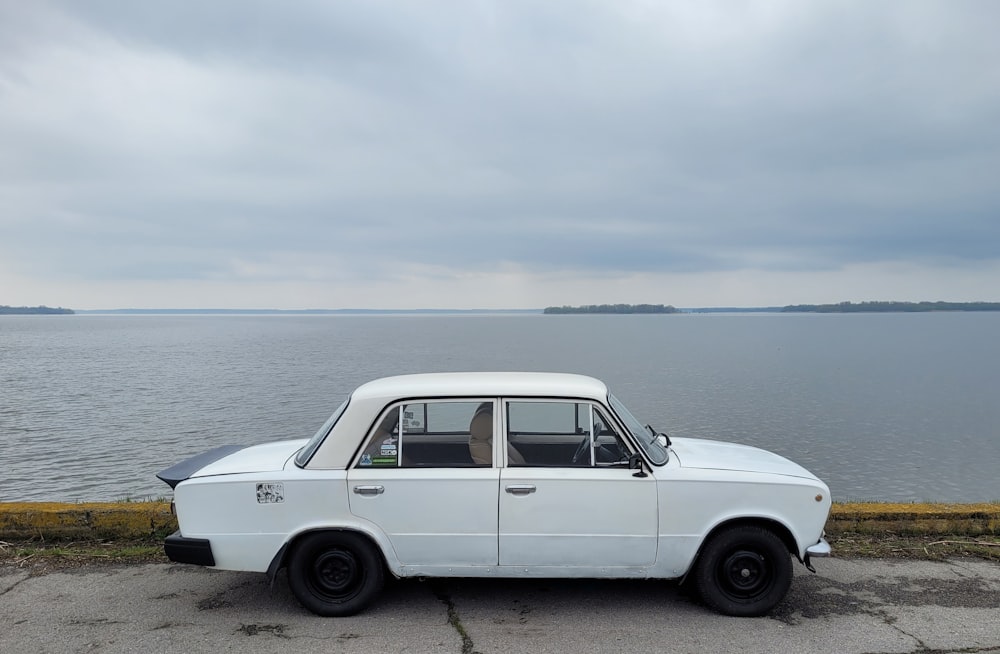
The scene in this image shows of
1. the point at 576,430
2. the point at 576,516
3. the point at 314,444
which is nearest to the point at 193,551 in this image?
the point at 314,444

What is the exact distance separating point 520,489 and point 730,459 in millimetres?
1732

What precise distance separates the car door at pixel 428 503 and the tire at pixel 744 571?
154 cm

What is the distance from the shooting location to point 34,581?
5301 millimetres

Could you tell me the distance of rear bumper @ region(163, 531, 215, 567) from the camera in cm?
470

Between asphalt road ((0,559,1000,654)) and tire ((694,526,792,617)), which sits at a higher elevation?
tire ((694,526,792,617))

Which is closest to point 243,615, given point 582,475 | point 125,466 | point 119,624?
point 119,624

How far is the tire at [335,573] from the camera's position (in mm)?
4703

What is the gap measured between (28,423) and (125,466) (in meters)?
9.92

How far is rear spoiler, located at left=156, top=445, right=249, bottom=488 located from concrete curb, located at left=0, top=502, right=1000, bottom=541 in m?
0.99

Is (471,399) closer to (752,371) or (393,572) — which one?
(393,572)

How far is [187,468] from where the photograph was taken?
520 centimetres

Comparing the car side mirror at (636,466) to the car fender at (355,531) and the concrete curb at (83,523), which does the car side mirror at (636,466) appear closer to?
the car fender at (355,531)

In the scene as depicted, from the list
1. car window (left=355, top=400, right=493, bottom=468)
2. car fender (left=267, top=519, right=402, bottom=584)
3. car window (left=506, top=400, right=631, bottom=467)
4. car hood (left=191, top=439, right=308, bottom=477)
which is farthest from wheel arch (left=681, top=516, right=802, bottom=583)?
car hood (left=191, top=439, right=308, bottom=477)

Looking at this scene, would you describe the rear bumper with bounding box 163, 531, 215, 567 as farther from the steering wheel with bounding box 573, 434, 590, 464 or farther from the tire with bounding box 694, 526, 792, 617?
the tire with bounding box 694, 526, 792, 617
